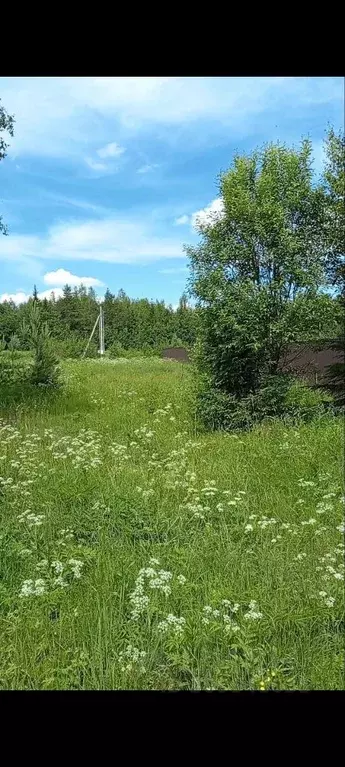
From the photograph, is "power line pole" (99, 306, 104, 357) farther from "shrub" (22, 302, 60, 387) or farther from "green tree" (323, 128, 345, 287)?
"green tree" (323, 128, 345, 287)

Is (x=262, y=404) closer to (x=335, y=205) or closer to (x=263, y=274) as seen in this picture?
(x=263, y=274)

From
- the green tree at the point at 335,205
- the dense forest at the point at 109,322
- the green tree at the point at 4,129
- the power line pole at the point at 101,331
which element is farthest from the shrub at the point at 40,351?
the green tree at the point at 335,205

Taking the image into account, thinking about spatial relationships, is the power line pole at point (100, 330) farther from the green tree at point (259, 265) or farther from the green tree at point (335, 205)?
the green tree at point (335, 205)

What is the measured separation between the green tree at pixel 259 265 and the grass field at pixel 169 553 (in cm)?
31

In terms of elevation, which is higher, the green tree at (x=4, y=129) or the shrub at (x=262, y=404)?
the green tree at (x=4, y=129)

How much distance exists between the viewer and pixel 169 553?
1692 millimetres

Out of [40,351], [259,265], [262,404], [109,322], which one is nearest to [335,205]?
[259,265]

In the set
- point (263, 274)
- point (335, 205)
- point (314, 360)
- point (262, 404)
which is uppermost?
point (335, 205)

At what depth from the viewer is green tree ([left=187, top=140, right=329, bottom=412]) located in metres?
1.90

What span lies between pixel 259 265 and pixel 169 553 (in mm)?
1241

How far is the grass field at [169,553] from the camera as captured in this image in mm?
1350

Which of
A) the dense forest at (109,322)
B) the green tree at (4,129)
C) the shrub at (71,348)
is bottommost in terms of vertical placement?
the shrub at (71,348)

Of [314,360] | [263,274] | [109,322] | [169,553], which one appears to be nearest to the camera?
[169,553]

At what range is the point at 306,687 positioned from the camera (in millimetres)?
1277
